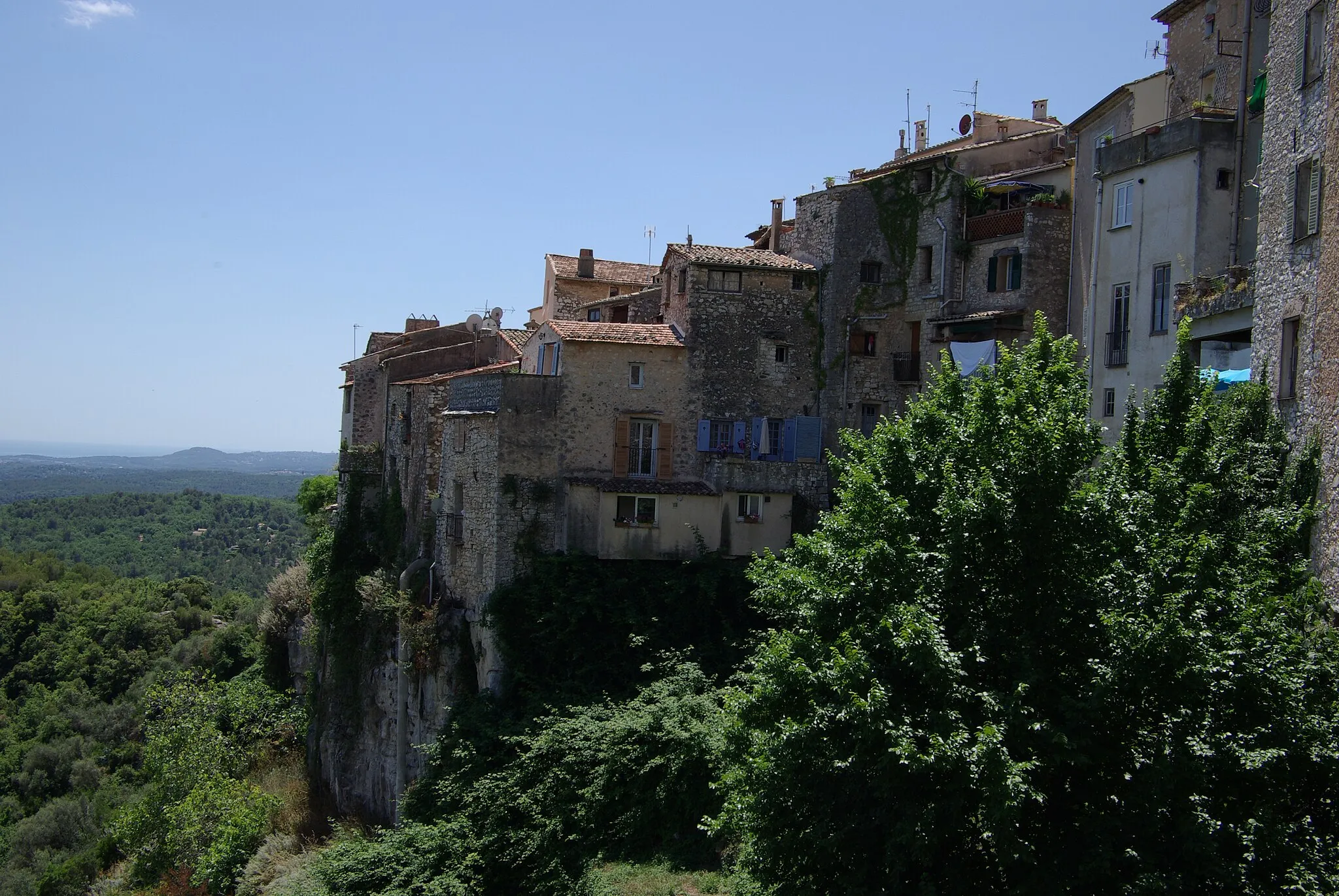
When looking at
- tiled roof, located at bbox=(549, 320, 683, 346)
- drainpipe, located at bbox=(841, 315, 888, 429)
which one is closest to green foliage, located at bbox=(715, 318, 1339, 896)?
tiled roof, located at bbox=(549, 320, 683, 346)

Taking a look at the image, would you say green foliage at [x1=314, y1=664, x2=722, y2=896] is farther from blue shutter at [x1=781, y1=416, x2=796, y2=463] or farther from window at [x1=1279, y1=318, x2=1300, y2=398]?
window at [x1=1279, y1=318, x2=1300, y2=398]

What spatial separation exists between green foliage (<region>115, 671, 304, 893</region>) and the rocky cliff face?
2.45 metres

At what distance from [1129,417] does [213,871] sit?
29499mm

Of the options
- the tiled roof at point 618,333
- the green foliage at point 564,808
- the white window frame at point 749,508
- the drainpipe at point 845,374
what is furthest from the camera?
the drainpipe at point 845,374

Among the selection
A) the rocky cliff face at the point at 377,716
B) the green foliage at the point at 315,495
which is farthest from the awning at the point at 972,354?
the green foliage at the point at 315,495

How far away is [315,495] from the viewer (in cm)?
6275

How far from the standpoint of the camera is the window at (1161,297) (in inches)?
1107

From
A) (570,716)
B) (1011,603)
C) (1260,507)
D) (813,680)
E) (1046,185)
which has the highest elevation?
(1046,185)

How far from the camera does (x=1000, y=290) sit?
35938 millimetres

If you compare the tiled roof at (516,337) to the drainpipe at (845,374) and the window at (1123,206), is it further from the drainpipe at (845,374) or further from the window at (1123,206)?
the window at (1123,206)

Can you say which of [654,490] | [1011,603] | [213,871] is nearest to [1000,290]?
[654,490]

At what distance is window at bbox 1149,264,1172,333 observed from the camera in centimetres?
2812

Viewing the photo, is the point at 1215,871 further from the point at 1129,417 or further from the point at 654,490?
the point at 654,490

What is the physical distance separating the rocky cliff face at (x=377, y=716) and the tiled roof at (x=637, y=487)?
523cm
